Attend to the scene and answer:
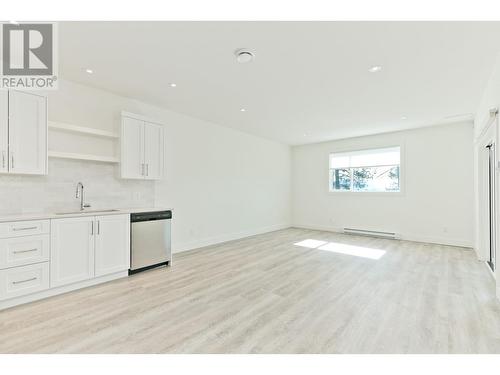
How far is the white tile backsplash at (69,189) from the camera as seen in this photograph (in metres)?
2.88

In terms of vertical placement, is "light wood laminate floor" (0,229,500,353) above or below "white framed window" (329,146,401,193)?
below

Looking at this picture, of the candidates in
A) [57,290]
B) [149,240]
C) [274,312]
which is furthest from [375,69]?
[57,290]

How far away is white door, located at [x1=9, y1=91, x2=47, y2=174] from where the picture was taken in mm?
2660

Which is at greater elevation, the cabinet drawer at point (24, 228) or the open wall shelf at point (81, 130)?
the open wall shelf at point (81, 130)

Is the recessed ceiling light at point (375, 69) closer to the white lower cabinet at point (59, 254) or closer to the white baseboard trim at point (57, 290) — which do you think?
the white lower cabinet at point (59, 254)

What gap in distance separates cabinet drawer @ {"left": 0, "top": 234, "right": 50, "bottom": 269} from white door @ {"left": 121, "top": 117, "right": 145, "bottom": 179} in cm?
134

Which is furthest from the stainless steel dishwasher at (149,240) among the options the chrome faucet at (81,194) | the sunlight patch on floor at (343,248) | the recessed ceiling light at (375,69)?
the recessed ceiling light at (375,69)

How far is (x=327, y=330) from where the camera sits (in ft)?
6.68

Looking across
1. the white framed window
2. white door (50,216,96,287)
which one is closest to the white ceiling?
the white framed window

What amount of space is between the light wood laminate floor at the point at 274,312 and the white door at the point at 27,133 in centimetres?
156

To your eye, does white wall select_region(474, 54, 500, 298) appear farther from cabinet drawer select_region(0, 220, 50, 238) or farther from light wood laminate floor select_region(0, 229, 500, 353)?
cabinet drawer select_region(0, 220, 50, 238)
